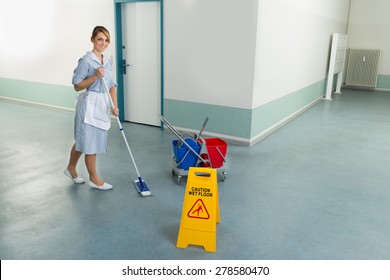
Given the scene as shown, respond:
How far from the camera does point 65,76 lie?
6648 mm

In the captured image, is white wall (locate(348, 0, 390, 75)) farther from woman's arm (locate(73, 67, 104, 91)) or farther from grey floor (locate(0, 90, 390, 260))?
woman's arm (locate(73, 67, 104, 91))

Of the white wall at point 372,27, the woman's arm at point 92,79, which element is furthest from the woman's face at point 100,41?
the white wall at point 372,27

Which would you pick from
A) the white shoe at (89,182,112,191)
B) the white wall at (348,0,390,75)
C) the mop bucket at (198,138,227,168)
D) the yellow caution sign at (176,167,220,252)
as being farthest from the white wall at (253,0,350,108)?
the yellow caution sign at (176,167,220,252)

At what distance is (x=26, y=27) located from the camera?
6.90m

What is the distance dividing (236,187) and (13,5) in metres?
6.11

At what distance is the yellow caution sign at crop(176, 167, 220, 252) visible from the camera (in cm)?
244

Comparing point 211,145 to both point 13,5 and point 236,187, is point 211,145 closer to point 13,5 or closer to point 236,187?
point 236,187

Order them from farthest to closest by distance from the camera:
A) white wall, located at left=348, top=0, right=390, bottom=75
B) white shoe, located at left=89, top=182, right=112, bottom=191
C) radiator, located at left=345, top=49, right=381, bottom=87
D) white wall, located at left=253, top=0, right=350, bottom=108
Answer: radiator, located at left=345, top=49, right=381, bottom=87, white wall, located at left=348, top=0, right=390, bottom=75, white wall, located at left=253, top=0, right=350, bottom=108, white shoe, located at left=89, top=182, right=112, bottom=191

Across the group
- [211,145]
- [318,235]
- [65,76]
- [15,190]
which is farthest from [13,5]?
[318,235]

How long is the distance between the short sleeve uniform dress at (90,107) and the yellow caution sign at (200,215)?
1.18 metres

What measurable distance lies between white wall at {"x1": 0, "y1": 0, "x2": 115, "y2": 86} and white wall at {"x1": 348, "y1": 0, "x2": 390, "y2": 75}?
26.0ft

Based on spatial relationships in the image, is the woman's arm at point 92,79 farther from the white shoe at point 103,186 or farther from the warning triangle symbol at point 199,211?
the warning triangle symbol at point 199,211

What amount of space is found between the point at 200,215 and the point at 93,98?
145 centimetres

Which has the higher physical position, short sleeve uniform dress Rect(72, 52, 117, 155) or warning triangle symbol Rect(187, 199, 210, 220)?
short sleeve uniform dress Rect(72, 52, 117, 155)
